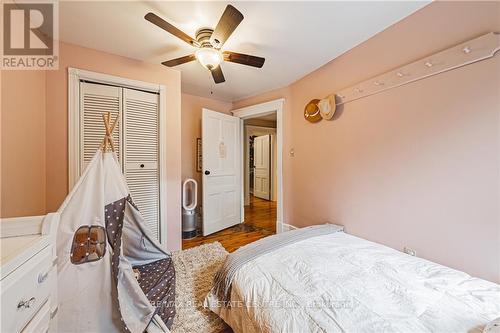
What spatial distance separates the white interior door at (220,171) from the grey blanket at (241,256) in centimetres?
178

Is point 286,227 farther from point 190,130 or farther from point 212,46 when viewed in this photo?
point 212,46

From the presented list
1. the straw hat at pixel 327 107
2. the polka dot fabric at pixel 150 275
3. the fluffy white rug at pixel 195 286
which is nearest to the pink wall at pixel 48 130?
the fluffy white rug at pixel 195 286

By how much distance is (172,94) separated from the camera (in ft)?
8.42

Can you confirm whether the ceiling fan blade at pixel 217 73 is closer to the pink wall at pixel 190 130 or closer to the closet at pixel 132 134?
the closet at pixel 132 134

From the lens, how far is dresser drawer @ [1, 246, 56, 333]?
2.07 feet

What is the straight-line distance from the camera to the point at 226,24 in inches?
52.8

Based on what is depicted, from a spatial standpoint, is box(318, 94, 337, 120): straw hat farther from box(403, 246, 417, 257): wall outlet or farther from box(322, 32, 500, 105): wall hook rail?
box(403, 246, 417, 257): wall outlet

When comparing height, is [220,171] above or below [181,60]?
below

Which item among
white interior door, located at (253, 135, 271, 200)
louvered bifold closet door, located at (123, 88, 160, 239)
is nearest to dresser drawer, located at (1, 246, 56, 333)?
louvered bifold closet door, located at (123, 88, 160, 239)

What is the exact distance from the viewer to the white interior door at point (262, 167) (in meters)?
5.96

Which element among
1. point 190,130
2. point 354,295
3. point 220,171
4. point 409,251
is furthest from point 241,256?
point 190,130

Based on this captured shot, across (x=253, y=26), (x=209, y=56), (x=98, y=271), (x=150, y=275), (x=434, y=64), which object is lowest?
(x=150, y=275)

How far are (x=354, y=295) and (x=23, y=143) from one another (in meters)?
2.58

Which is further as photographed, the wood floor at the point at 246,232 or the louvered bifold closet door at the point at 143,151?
the wood floor at the point at 246,232
